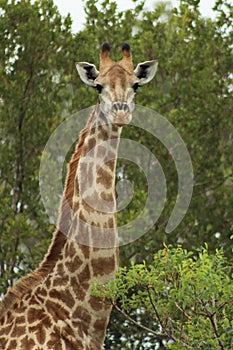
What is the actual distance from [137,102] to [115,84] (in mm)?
6929

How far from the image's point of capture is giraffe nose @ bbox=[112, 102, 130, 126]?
10789 millimetres

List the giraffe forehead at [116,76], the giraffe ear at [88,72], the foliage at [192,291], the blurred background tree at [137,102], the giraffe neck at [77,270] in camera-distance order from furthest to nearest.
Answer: the blurred background tree at [137,102]
the giraffe ear at [88,72]
the giraffe forehead at [116,76]
the giraffe neck at [77,270]
the foliage at [192,291]

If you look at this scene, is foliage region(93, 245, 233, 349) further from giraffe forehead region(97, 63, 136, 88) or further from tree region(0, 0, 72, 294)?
tree region(0, 0, 72, 294)

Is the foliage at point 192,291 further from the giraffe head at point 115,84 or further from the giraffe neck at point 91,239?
the giraffe head at point 115,84

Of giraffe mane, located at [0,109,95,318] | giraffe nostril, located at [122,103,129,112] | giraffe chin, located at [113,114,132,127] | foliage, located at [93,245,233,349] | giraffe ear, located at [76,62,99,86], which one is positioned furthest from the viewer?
giraffe ear, located at [76,62,99,86]

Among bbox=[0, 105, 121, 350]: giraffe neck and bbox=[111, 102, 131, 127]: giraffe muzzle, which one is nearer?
bbox=[0, 105, 121, 350]: giraffe neck

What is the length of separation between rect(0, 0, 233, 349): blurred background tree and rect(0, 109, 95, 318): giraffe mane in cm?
530

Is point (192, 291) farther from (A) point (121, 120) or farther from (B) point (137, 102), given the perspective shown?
(B) point (137, 102)

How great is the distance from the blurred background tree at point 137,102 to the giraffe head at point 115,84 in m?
5.22

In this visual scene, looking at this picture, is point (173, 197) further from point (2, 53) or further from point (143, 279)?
point (143, 279)

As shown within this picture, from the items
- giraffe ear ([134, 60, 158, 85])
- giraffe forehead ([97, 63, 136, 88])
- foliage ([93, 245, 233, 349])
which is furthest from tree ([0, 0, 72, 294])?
foliage ([93, 245, 233, 349])

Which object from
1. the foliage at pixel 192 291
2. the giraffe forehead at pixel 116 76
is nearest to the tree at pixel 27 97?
the giraffe forehead at pixel 116 76

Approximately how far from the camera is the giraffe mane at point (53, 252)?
35.0 ft

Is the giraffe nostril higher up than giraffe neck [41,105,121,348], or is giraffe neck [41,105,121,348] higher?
the giraffe nostril
